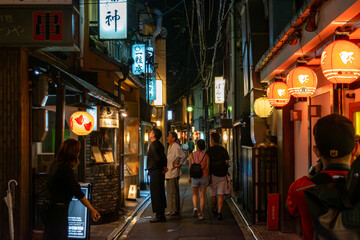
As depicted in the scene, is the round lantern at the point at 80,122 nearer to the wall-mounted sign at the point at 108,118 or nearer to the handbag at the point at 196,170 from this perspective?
the wall-mounted sign at the point at 108,118

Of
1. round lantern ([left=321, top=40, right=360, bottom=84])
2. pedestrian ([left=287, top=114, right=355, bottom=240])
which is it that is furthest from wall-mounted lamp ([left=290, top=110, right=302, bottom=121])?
pedestrian ([left=287, top=114, right=355, bottom=240])

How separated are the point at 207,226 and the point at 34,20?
725cm

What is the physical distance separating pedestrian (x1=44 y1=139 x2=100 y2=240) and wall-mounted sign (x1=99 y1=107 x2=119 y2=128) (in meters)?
6.17

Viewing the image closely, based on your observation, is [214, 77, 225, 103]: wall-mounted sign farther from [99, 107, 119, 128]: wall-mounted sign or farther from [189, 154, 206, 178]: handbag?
[189, 154, 206, 178]: handbag

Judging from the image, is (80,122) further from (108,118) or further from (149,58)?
(149,58)

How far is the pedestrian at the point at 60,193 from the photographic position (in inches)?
236

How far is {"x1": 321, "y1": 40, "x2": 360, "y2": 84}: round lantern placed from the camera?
5484 millimetres

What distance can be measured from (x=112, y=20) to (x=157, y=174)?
6.04m

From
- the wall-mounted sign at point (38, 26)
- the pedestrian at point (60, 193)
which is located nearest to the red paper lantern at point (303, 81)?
the pedestrian at point (60, 193)

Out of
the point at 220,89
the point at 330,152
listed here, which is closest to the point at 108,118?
the point at 330,152

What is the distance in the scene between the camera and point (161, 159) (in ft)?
40.1

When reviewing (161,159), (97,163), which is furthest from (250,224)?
(97,163)

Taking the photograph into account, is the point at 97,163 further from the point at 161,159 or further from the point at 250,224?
the point at 250,224

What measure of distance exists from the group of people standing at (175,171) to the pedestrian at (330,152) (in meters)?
9.13
